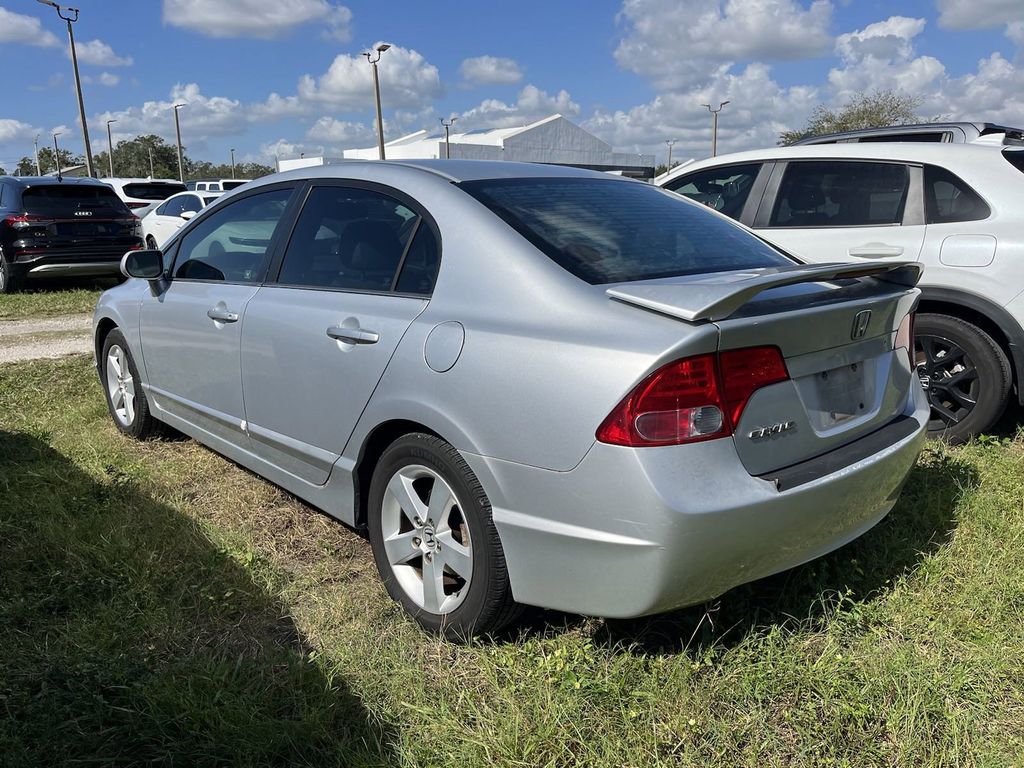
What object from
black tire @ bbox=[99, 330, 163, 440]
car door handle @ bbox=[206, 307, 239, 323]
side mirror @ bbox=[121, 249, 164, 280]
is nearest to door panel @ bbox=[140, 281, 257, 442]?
car door handle @ bbox=[206, 307, 239, 323]

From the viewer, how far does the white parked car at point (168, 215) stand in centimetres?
1352

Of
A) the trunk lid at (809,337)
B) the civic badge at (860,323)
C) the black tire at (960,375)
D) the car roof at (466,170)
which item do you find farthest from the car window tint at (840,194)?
the civic badge at (860,323)

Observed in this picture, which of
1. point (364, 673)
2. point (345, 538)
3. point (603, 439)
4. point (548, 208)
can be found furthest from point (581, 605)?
point (345, 538)

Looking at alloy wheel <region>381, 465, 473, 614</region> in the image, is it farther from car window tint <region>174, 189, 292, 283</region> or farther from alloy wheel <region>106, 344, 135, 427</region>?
alloy wheel <region>106, 344, 135, 427</region>

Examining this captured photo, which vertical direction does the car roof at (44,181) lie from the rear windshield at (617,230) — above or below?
above

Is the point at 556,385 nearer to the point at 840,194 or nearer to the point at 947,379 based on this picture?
the point at 947,379

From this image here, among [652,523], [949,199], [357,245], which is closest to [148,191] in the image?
[357,245]

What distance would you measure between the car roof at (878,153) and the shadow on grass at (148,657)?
4112 millimetres

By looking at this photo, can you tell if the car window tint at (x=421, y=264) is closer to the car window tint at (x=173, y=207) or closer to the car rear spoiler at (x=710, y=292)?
the car rear spoiler at (x=710, y=292)

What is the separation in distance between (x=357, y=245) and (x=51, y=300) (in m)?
9.77

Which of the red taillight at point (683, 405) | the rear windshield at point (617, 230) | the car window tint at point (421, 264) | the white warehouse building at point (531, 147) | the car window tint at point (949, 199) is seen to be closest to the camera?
the red taillight at point (683, 405)

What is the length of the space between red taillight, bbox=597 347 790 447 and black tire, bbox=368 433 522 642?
21.1 inches

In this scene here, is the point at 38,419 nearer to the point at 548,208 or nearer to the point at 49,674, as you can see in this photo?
the point at 49,674

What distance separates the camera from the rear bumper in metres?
2.11
